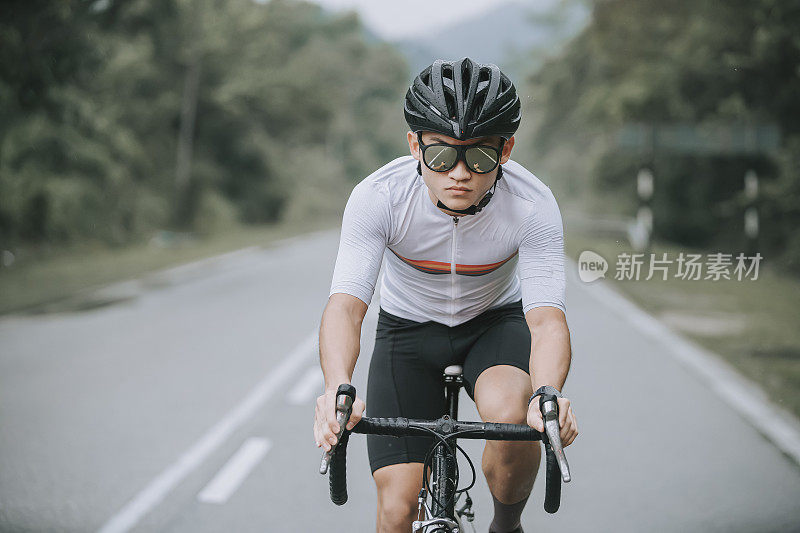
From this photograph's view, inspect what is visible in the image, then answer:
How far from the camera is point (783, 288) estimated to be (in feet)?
49.3

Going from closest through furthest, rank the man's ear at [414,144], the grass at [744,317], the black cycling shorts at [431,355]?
the man's ear at [414,144]
the black cycling shorts at [431,355]
the grass at [744,317]

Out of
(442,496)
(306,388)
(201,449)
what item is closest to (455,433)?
(442,496)

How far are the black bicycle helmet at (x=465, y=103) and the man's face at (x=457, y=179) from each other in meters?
0.03

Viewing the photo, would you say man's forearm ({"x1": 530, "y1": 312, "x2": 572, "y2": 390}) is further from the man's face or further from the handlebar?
the man's face

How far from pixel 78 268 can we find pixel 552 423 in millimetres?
17492

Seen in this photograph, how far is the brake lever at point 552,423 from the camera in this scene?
7.16 ft

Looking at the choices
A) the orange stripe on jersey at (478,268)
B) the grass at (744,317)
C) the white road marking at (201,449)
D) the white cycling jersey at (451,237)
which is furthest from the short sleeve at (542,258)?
the grass at (744,317)

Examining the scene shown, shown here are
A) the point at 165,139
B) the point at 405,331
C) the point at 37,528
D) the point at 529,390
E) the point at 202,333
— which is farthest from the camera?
the point at 165,139

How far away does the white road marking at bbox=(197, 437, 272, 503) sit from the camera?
487cm

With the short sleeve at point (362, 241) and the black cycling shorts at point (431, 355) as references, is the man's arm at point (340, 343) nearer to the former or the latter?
the short sleeve at point (362, 241)

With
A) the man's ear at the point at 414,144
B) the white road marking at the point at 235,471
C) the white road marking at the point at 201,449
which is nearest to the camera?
the man's ear at the point at 414,144

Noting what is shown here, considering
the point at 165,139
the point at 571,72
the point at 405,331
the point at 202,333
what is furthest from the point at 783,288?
the point at 165,139

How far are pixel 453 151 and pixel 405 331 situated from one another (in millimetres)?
920

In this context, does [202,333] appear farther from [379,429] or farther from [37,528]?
[379,429]
